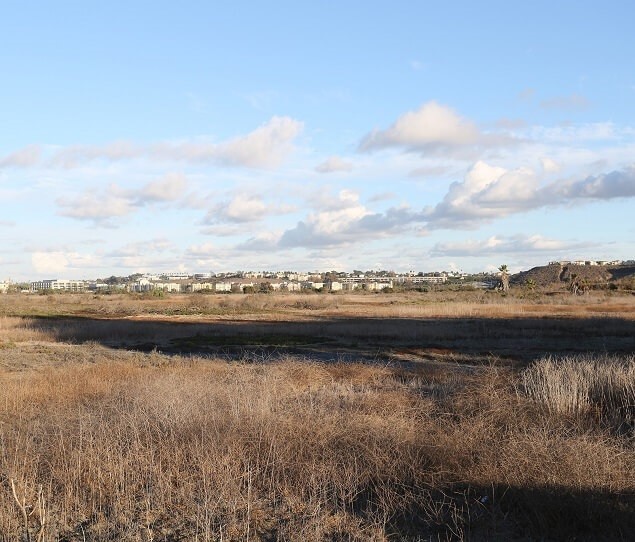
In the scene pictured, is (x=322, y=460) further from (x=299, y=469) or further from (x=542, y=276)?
(x=542, y=276)

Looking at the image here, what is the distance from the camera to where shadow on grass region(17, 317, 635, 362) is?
105 ft

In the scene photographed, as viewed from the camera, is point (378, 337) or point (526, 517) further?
point (378, 337)

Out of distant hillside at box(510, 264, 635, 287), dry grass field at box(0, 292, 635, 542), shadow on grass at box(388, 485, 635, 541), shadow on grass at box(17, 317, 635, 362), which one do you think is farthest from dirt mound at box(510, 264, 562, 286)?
shadow on grass at box(388, 485, 635, 541)

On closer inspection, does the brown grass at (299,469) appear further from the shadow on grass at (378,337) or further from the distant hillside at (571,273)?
the distant hillside at (571,273)

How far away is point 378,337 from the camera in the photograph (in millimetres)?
40188

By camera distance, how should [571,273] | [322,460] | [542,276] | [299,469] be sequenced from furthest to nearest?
1. [542,276]
2. [571,273]
3. [322,460]
4. [299,469]

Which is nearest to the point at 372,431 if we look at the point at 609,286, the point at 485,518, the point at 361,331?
the point at 485,518

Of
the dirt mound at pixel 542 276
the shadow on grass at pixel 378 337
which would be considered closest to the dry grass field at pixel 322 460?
the shadow on grass at pixel 378 337

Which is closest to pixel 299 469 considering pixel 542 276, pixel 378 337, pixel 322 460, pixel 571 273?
pixel 322 460

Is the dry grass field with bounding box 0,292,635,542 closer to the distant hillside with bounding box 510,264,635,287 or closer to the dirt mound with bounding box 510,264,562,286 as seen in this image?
the distant hillside with bounding box 510,264,635,287

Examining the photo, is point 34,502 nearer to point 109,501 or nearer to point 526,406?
point 109,501

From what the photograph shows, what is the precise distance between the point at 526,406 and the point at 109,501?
6808 millimetres

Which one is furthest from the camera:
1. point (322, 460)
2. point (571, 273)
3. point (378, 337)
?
point (571, 273)

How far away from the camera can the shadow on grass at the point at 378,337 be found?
32.0 metres
